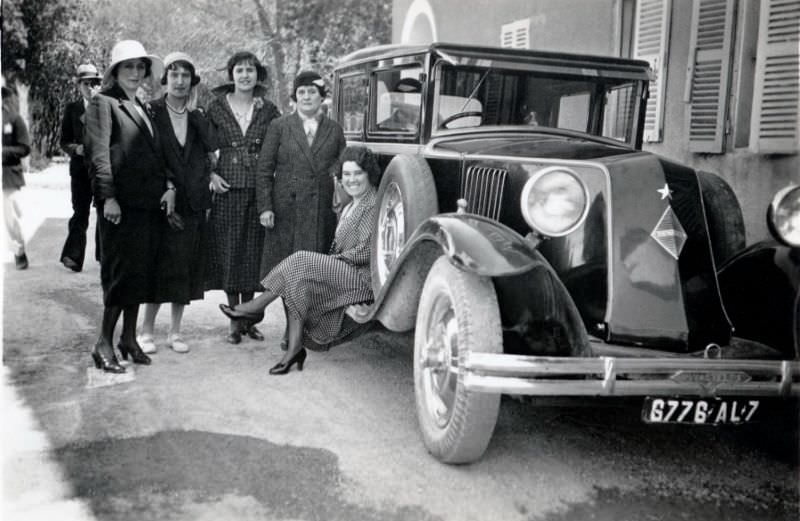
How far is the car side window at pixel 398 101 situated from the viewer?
433 centimetres

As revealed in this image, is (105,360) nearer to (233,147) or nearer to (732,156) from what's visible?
(233,147)

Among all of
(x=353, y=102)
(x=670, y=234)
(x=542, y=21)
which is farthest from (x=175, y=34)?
(x=670, y=234)

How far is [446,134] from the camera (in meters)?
4.09

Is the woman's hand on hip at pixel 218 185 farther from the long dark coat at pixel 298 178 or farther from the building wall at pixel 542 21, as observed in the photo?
the building wall at pixel 542 21

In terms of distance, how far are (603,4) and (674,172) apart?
494cm

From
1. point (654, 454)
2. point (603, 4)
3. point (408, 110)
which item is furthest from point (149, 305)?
point (603, 4)

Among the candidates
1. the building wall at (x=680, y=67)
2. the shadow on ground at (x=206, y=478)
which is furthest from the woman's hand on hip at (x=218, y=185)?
the building wall at (x=680, y=67)

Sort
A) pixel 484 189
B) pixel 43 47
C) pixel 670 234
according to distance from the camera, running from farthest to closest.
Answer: pixel 43 47 → pixel 484 189 → pixel 670 234

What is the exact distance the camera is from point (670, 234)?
3059 mm

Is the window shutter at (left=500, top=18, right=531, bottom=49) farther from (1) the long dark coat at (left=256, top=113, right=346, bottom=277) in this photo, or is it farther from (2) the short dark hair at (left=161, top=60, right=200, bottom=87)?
(2) the short dark hair at (left=161, top=60, right=200, bottom=87)

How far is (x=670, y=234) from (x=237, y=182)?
9.43 feet

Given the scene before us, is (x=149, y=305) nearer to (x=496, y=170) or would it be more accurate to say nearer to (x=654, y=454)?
(x=496, y=170)

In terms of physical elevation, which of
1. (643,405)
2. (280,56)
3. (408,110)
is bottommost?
(643,405)

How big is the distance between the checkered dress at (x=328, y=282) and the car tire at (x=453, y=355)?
0.95 metres
